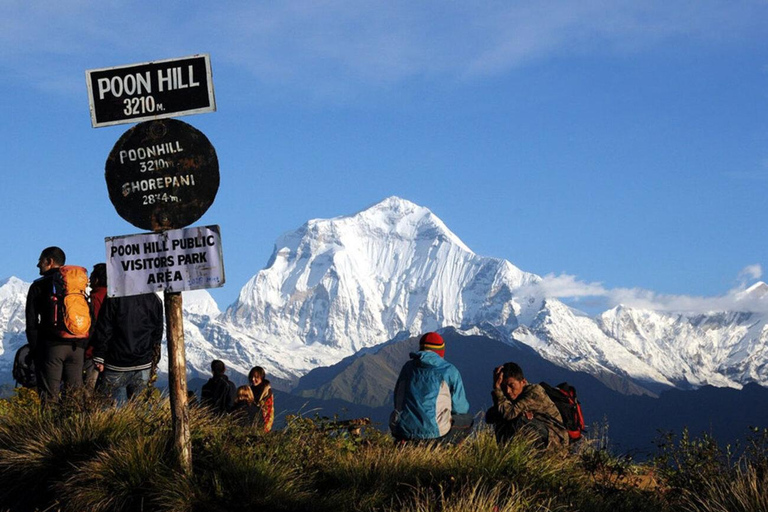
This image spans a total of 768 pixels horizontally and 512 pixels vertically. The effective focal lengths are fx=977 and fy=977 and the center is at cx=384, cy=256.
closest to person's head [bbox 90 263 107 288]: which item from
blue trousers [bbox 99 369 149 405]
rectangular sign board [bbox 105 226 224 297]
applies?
blue trousers [bbox 99 369 149 405]

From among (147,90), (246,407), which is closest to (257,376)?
(246,407)

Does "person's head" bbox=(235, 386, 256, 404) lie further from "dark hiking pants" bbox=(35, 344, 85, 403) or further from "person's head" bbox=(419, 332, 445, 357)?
"person's head" bbox=(419, 332, 445, 357)

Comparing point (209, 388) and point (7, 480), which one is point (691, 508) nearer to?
point (7, 480)

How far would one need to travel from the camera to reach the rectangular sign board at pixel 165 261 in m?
8.08

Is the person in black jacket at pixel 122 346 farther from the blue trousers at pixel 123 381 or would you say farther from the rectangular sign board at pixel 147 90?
the rectangular sign board at pixel 147 90

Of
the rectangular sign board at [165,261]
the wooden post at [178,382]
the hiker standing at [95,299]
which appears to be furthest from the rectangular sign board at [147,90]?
the hiker standing at [95,299]

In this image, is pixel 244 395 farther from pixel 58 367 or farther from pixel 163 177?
pixel 163 177

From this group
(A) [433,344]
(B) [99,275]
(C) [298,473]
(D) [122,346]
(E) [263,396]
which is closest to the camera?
(C) [298,473]

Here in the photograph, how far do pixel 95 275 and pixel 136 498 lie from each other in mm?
4550

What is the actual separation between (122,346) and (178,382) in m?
3.25

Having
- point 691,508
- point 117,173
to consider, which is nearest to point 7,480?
point 117,173

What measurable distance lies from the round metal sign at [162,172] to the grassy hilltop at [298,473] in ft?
6.55

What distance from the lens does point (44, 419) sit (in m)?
9.51

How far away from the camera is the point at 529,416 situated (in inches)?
392
